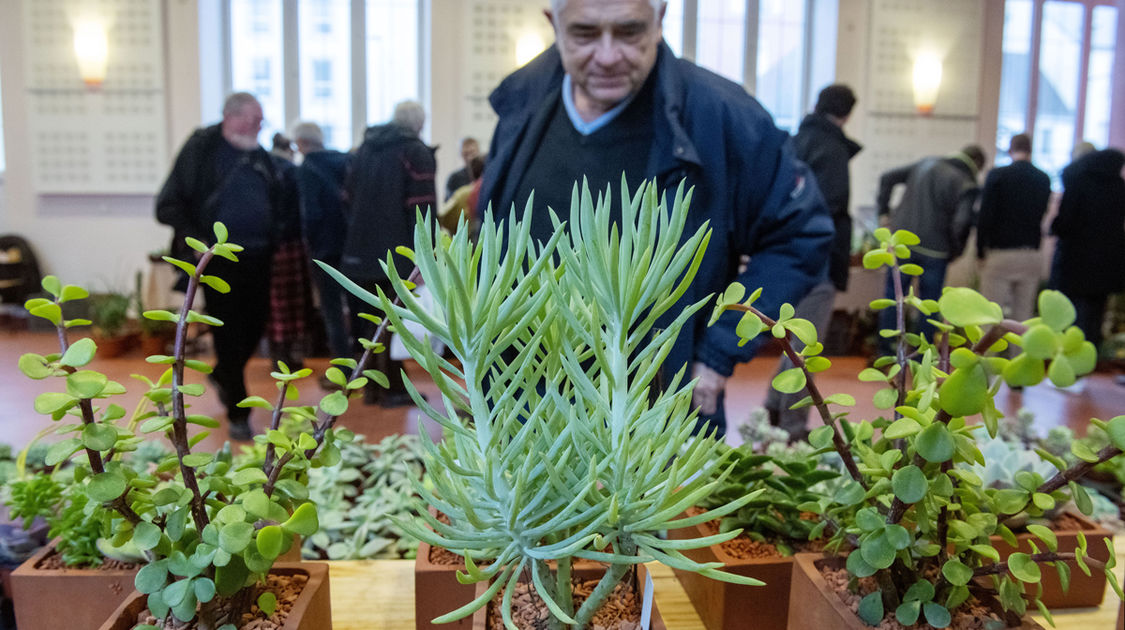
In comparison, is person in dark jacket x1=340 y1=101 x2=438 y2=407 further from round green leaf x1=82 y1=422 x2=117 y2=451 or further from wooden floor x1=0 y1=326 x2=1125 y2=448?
round green leaf x1=82 y1=422 x2=117 y2=451

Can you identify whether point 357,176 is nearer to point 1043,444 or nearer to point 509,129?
point 509,129

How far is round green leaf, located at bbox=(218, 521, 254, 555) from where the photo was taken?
1.55 feet

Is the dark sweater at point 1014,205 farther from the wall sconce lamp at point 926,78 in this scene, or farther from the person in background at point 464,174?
the person in background at point 464,174

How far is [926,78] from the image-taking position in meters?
7.16

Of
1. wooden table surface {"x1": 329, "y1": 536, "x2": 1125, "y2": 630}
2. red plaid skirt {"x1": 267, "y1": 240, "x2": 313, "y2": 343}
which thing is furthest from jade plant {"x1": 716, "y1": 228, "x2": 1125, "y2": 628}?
red plaid skirt {"x1": 267, "y1": 240, "x2": 313, "y2": 343}

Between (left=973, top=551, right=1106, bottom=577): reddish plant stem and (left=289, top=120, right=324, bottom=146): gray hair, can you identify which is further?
(left=289, top=120, right=324, bottom=146): gray hair

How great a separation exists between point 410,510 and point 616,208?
66cm

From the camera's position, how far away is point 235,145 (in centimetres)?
262

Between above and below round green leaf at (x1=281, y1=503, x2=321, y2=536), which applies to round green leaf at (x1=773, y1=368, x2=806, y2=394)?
above

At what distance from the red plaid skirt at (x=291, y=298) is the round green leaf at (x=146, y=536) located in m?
3.29

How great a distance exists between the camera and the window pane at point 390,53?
6.98m

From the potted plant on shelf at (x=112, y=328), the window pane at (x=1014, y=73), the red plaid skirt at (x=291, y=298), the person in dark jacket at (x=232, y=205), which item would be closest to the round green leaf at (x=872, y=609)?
the person in dark jacket at (x=232, y=205)

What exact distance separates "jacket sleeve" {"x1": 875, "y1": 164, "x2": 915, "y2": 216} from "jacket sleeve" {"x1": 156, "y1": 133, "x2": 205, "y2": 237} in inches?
147

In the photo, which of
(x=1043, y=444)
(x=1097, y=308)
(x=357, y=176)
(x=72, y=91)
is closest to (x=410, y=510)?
(x=1043, y=444)
